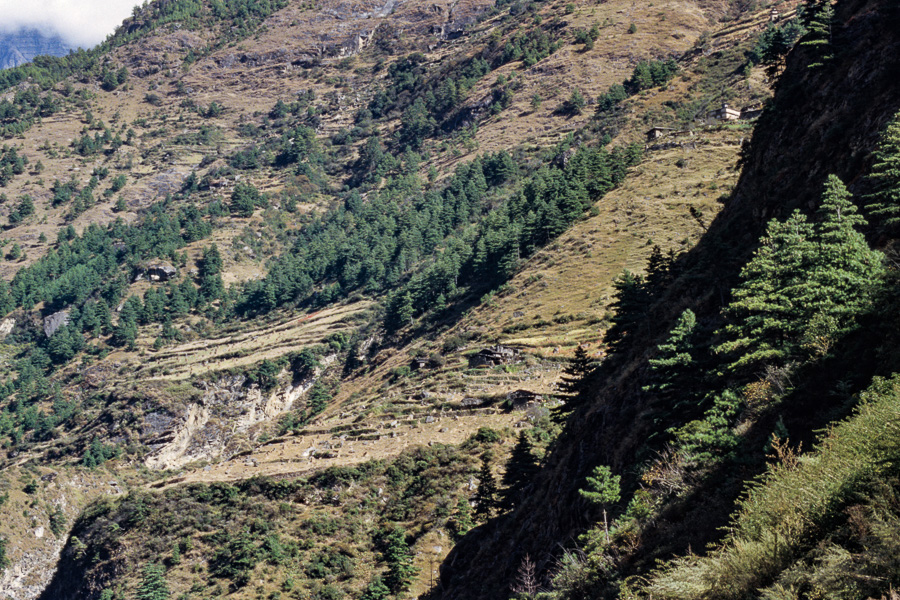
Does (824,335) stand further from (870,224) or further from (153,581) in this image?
(153,581)

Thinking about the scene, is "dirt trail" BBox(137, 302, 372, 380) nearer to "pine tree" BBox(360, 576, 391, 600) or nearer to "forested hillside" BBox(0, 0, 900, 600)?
"forested hillside" BBox(0, 0, 900, 600)

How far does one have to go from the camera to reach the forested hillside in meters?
20.7

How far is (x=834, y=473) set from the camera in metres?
12.5

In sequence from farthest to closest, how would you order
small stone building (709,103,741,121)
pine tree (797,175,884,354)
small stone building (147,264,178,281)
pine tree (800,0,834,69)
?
small stone building (147,264,178,281) → small stone building (709,103,741,121) → pine tree (800,0,834,69) → pine tree (797,175,884,354)

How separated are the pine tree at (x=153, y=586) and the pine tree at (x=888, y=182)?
62.4m

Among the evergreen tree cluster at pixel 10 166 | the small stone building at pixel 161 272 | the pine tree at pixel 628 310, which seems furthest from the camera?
the evergreen tree cluster at pixel 10 166

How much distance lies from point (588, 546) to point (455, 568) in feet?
88.6

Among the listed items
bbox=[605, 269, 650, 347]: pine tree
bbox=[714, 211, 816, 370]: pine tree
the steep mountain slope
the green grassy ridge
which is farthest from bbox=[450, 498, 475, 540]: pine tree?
the green grassy ridge

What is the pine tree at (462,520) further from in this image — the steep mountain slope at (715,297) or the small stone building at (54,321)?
the small stone building at (54,321)

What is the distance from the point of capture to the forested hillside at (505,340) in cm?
2072

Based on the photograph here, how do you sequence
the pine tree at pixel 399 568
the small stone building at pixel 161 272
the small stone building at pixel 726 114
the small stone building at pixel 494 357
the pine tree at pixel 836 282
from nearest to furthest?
the pine tree at pixel 836 282 → the pine tree at pixel 399 568 → the small stone building at pixel 494 357 → the small stone building at pixel 726 114 → the small stone building at pixel 161 272

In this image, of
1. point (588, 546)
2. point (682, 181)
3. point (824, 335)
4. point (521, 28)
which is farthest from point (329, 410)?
point (521, 28)

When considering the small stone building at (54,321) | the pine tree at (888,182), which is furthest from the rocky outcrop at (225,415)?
the pine tree at (888,182)

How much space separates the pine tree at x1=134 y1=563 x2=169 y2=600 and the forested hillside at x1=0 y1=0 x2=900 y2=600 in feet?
1.40
